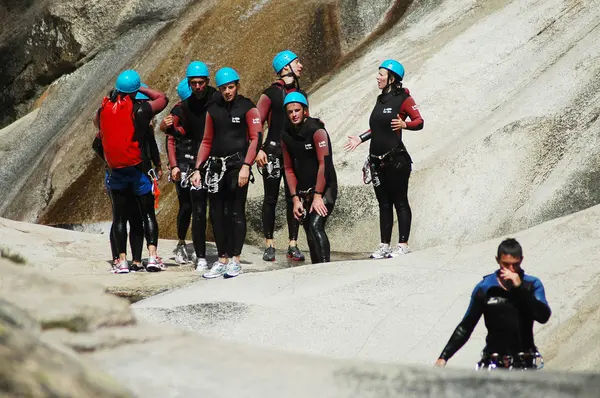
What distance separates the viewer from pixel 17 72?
21891mm

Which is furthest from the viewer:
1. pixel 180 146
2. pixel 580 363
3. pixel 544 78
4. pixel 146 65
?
pixel 146 65

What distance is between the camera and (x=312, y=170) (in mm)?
11031

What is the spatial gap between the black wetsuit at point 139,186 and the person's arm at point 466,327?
17.9 feet

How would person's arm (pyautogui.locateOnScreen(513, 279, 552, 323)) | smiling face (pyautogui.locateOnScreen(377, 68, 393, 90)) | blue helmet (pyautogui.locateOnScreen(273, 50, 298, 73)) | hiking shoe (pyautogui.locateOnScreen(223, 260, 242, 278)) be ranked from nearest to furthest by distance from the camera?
1. person's arm (pyautogui.locateOnScreen(513, 279, 552, 323))
2. hiking shoe (pyautogui.locateOnScreen(223, 260, 242, 278))
3. smiling face (pyautogui.locateOnScreen(377, 68, 393, 90))
4. blue helmet (pyautogui.locateOnScreen(273, 50, 298, 73))

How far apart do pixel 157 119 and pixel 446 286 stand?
9110 millimetres

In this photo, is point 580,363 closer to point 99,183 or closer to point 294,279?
point 294,279

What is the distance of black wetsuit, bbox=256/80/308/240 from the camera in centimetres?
1212

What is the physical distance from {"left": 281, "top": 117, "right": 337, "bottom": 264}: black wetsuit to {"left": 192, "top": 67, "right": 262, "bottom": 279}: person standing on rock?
35 centimetres

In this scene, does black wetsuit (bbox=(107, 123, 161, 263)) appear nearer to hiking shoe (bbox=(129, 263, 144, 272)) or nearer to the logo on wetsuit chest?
hiking shoe (bbox=(129, 263, 144, 272))

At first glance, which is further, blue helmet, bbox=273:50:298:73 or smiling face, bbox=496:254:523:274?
blue helmet, bbox=273:50:298:73

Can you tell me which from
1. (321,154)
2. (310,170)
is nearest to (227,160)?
(310,170)

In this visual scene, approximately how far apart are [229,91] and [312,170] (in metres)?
1.09

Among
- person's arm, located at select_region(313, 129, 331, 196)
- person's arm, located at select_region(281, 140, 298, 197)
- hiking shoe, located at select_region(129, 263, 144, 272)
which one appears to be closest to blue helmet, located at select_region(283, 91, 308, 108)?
person's arm, located at select_region(313, 129, 331, 196)

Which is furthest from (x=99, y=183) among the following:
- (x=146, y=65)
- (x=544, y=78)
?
(x=544, y=78)
